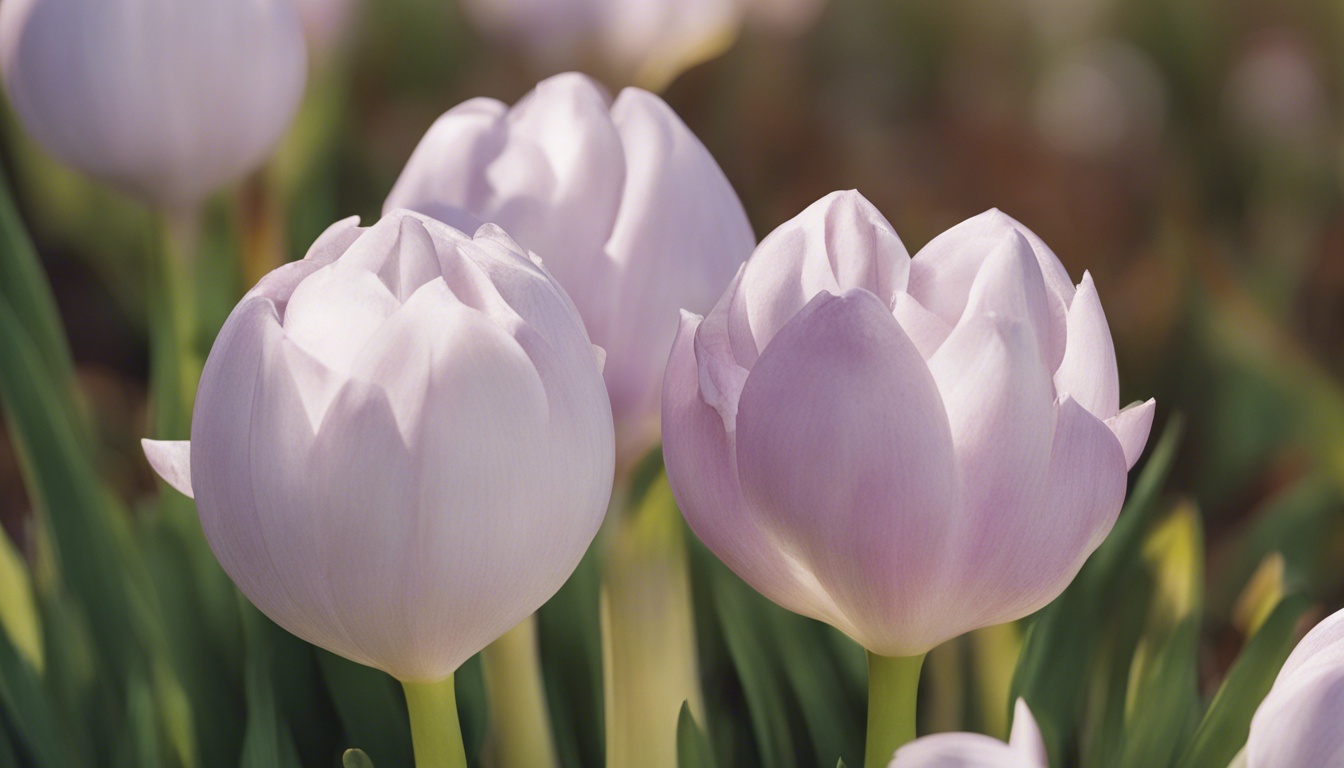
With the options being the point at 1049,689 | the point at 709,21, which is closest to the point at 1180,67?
the point at 709,21

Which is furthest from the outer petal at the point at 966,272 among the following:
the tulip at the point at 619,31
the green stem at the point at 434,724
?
the tulip at the point at 619,31

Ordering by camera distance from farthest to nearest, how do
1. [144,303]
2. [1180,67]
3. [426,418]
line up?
[1180,67] → [144,303] → [426,418]

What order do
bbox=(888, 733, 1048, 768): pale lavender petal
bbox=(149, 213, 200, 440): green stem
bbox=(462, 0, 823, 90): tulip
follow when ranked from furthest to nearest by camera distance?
bbox=(462, 0, 823, 90): tulip < bbox=(149, 213, 200, 440): green stem < bbox=(888, 733, 1048, 768): pale lavender petal

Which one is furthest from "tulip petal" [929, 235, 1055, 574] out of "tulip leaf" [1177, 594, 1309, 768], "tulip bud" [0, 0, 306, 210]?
"tulip bud" [0, 0, 306, 210]

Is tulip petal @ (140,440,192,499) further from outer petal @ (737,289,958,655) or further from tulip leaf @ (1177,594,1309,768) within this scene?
tulip leaf @ (1177,594,1309,768)

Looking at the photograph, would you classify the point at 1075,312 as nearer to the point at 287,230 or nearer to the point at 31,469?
the point at 31,469

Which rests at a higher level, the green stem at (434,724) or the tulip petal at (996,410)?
the tulip petal at (996,410)

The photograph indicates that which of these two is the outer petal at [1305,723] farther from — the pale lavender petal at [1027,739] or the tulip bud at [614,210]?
the tulip bud at [614,210]

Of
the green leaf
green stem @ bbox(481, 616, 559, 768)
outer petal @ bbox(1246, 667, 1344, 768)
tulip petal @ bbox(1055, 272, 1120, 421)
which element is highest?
tulip petal @ bbox(1055, 272, 1120, 421)
